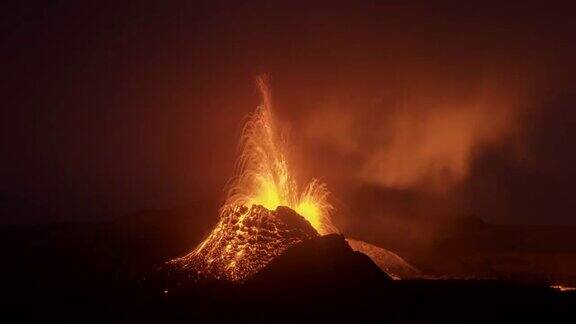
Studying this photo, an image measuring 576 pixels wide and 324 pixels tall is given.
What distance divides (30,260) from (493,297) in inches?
1678

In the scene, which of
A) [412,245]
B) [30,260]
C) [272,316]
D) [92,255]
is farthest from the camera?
[412,245]

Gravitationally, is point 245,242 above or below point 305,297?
above

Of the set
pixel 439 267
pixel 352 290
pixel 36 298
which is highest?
pixel 439 267

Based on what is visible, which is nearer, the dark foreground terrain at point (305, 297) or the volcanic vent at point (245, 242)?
the dark foreground terrain at point (305, 297)

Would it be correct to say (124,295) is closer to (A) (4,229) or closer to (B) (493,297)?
(B) (493,297)

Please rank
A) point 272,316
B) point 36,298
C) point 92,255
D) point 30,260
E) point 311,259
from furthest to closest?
1. point 92,255
2. point 30,260
3. point 36,298
4. point 311,259
5. point 272,316

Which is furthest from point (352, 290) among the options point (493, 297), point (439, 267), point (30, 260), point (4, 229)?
point (4, 229)

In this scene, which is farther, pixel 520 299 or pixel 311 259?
pixel 311 259

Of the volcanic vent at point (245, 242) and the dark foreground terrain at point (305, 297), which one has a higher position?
the volcanic vent at point (245, 242)

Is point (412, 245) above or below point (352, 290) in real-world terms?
above

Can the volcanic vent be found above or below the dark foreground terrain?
above

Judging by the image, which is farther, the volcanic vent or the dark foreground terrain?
the volcanic vent

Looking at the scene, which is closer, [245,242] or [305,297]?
[305,297]

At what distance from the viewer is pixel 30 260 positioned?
190 feet
